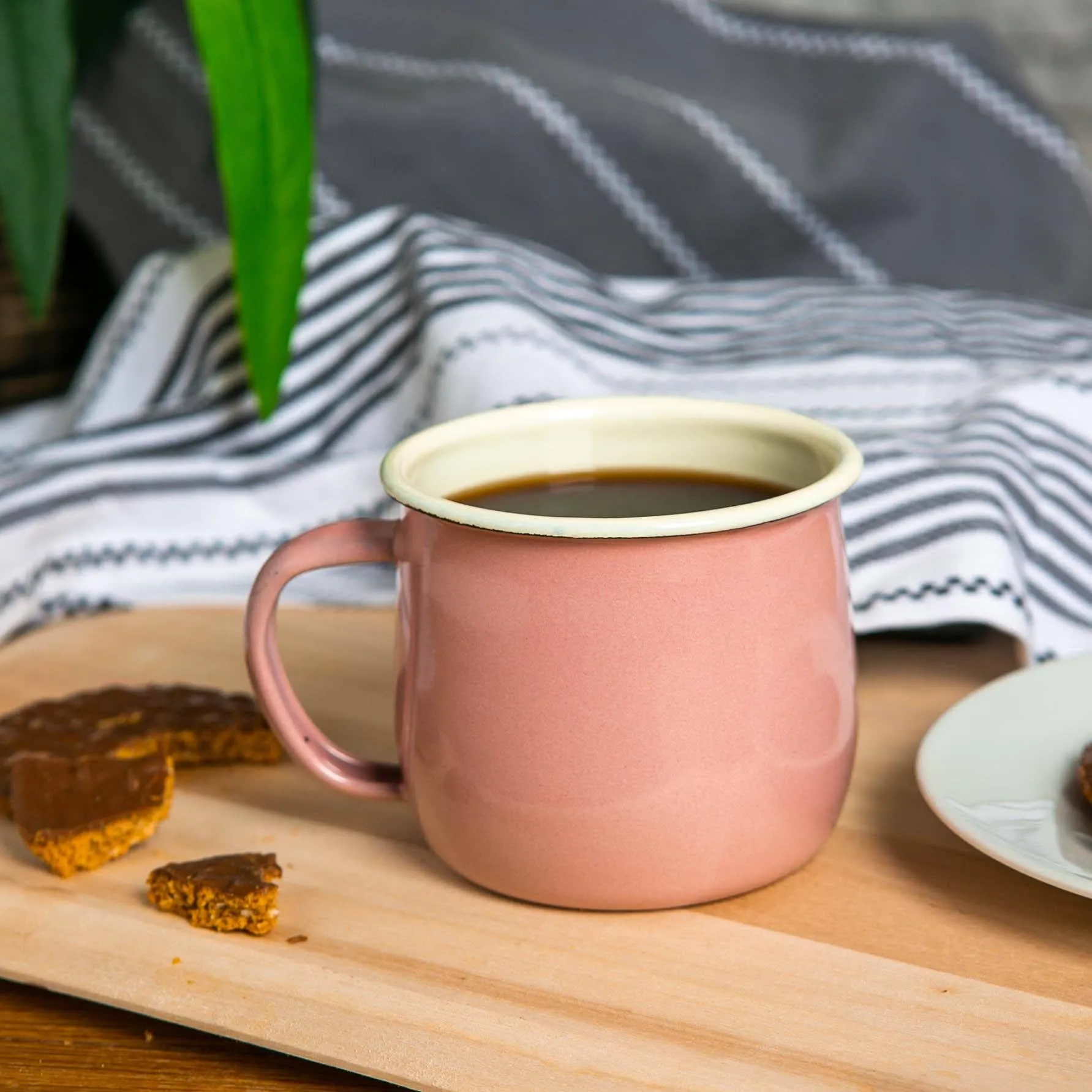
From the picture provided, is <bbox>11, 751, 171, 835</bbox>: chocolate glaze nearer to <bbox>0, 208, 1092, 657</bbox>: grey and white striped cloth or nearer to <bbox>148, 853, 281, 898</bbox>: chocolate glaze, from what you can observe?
<bbox>148, 853, 281, 898</bbox>: chocolate glaze

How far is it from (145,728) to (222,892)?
0.13m

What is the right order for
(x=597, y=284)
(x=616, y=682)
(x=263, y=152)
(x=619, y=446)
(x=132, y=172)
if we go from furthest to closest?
(x=132, y=172)
(x=597, y=284)
(x=263, y=152)
(x=619, y=446)
(x=616, y=682)

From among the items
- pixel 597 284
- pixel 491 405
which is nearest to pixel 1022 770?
pixel 491 405

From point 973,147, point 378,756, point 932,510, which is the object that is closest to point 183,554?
point 378,756

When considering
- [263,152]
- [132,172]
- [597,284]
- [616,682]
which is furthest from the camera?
[132,172]

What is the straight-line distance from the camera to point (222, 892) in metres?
0.47

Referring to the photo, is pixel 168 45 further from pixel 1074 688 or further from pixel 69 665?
pixel 1074 688

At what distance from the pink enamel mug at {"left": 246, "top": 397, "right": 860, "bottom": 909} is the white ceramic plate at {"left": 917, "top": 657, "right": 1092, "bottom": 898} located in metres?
0.04

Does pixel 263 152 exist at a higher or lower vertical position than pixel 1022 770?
higher

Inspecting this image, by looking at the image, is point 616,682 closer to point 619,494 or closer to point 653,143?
point 619,494

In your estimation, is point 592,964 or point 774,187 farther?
point 774,187

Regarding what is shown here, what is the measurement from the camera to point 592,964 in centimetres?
45

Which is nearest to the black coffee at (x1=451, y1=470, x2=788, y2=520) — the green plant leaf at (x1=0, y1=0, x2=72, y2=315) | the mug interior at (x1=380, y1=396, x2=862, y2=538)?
the mug interior at (x1=380, y1=396, x2=862, y2=538)

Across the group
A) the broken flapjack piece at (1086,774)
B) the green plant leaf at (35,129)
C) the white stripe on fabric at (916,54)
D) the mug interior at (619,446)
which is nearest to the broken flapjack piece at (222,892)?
the mug interior at (619,446)
